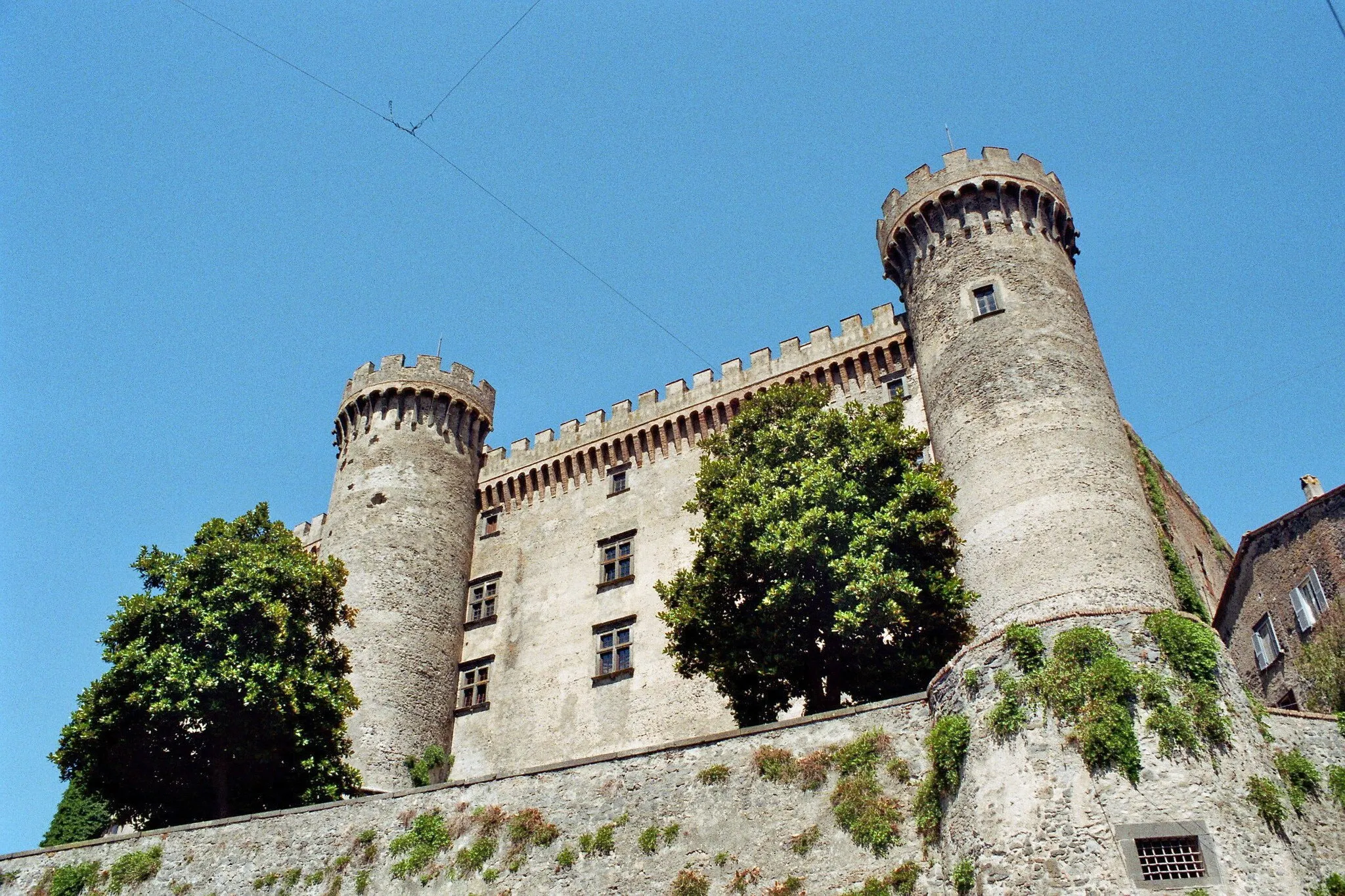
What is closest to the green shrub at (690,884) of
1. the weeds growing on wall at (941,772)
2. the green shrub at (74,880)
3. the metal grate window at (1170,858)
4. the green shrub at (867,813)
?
the green shrub at (867,813)

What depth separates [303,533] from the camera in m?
44.3

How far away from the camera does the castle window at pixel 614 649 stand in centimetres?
3322

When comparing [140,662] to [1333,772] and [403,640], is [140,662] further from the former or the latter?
[1333,772]

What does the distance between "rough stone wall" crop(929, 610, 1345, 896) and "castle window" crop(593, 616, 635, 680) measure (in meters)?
17.2

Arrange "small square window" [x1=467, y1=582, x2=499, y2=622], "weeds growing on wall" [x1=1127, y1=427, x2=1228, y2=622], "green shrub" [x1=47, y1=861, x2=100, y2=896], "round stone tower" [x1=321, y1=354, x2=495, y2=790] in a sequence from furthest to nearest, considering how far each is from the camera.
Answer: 1. "small square window" [x1=467, y1=582, x2=499, y2=622]
2. "round stone tower" [x1=321, y1=354, x2=495, y2=790]
3. "weeds growing on wall" [x1=1127, y1=427, x2=1228, y2=622]
4. "green shrub" [x1=47, y1=861, x2=100, y2=896]

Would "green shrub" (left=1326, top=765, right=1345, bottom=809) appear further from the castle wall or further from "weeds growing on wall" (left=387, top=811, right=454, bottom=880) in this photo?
the castle wall

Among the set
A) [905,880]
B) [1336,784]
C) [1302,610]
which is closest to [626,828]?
[905,880]

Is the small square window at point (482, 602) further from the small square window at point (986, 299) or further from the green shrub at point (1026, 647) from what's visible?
the green shrub at point (1026, 647)

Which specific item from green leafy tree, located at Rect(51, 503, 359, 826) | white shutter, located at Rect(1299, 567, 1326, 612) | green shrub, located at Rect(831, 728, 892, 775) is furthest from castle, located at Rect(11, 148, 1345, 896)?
white shutter, located at Rect(1299, 567, 1326, 612)

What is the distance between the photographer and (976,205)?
32031 mm

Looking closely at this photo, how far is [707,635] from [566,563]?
43.9 ft

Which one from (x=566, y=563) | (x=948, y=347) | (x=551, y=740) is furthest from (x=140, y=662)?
(x=948, y=347)

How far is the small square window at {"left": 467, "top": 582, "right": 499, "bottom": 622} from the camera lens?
37.5m

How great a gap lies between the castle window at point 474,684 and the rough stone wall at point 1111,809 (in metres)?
21.1
